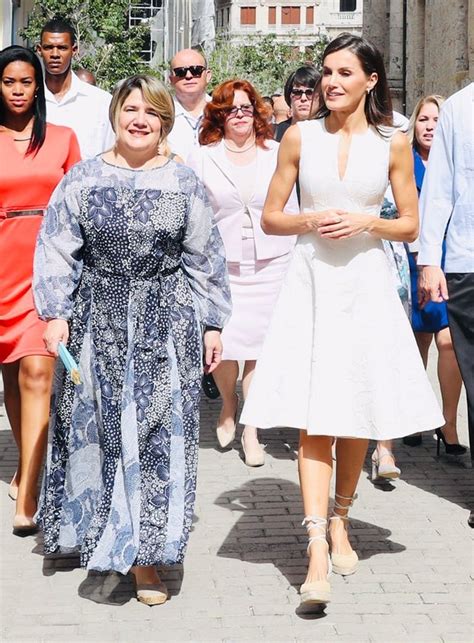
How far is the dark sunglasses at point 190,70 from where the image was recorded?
29.4 feet

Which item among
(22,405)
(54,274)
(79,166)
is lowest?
(22,405)

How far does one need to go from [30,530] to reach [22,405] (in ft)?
1.91

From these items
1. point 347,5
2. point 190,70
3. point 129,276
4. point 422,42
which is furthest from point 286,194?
point 347,5

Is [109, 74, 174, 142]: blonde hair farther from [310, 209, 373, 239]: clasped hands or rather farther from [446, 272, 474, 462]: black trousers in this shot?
[446, 272, 474, 462]: black trousers

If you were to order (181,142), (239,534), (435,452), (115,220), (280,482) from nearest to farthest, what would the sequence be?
(115,220) < (239,534) < (280,482) < (435,452) < (181,142)

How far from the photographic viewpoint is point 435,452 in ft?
26.2

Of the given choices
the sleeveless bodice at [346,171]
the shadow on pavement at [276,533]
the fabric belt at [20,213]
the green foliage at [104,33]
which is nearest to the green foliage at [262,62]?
the green foliage at [104,33]

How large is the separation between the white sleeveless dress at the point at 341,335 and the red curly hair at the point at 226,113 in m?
2.58

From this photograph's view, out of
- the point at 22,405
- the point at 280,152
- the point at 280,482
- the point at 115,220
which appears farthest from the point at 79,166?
the point at 280,482

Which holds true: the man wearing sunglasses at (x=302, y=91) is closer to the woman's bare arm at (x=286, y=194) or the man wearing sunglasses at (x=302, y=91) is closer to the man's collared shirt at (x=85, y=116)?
the man's collared shirt at (x=85, y=116)

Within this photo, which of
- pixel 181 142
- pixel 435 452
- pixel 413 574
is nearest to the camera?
pixel 413 574

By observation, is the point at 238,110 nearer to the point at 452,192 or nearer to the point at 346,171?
the point at 452,192

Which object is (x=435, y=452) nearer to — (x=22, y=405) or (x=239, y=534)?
(x=239, y=534)

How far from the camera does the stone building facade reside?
25.0m
